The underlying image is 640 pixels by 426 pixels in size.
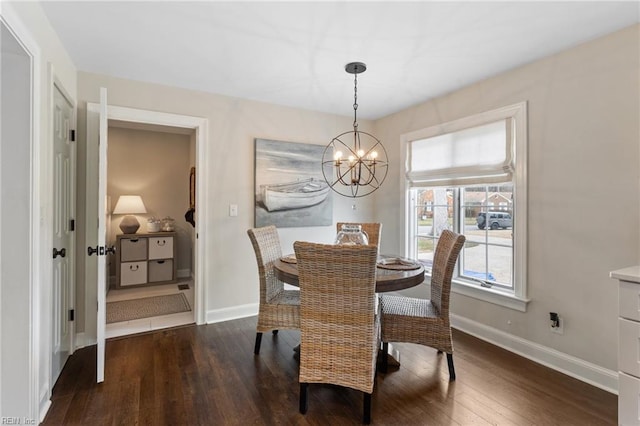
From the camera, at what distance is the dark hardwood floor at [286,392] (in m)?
1.81

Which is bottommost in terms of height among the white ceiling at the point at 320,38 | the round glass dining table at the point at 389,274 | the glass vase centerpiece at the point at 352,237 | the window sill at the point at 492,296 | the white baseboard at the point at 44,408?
the white baseboard at the point at 44,408

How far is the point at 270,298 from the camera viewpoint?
8.42ft

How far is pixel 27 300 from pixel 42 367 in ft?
1.53

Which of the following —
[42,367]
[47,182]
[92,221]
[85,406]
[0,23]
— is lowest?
[85,406]

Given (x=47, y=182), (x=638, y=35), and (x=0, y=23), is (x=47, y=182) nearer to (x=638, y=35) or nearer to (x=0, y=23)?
(x=0, y=23)

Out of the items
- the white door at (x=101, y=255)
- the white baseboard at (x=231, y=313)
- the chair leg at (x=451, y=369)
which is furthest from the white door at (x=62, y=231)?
the chair leg at (x=451, y=369)

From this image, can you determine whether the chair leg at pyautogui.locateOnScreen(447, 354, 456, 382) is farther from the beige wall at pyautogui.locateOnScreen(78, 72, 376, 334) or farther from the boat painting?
the boat painting

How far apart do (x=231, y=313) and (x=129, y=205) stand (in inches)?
99.7

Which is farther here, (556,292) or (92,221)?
(92,221)

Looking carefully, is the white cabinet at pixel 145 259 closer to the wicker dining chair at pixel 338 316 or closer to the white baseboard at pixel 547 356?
the wicker dining chair at pixel 338 316

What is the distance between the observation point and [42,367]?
183cm

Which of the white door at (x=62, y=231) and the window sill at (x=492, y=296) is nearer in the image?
the white door at (x=62, y=231)

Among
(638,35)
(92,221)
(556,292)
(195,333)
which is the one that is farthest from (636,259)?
(92,221)

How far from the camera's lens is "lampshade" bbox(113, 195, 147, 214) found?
4.61 metres
